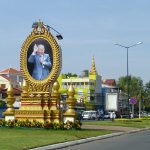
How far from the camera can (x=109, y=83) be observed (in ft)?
534

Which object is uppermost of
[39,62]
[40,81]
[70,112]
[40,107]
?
[39,62]

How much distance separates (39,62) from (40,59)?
0.21 m

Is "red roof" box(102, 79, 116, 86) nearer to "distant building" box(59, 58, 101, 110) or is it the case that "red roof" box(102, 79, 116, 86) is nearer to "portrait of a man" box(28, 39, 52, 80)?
"distant building" box(59, 58, 101, 110)

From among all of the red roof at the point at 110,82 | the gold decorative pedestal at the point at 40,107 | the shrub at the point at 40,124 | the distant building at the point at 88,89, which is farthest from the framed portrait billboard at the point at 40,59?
the red roof at the point at 110,82

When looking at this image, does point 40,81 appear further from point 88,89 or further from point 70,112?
point 88,89

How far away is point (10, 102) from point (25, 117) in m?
1.75

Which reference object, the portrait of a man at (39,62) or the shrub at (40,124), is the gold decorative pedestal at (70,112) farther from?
the portrait of a man at (39,62)

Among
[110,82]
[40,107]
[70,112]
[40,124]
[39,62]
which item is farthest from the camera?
[110,82]

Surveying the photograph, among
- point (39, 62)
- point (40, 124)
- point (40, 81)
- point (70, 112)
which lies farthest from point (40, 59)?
point (40, 124)

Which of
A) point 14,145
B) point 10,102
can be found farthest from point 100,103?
point 14,145

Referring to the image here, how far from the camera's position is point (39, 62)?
3288cm

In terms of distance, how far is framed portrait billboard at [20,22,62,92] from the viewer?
32.5 m

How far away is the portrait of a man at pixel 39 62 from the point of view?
32.8 m

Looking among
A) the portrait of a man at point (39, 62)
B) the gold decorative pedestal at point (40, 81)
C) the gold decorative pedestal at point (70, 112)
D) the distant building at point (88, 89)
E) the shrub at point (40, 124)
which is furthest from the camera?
the distant building at point (88, 89)
